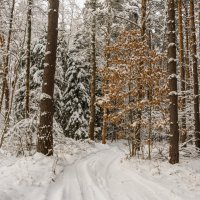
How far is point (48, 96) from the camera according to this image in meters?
12.4

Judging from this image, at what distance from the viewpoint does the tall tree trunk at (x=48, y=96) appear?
40.3ft

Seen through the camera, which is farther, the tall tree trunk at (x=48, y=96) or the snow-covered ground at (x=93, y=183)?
the tall tree trunk at (x=48, y=96)

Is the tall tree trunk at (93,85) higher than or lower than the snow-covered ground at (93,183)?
higher

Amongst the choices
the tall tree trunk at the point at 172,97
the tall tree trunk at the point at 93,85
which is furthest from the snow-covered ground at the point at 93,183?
the tall tree trunk at the point at 93,85

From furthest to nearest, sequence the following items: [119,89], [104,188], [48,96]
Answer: [119,89], [48,96], [104,188]

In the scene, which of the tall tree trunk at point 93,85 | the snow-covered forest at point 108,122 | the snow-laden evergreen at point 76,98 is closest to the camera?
the snow-covered forest at point 108,122

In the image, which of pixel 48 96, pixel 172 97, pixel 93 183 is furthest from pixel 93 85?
pixel 93 183

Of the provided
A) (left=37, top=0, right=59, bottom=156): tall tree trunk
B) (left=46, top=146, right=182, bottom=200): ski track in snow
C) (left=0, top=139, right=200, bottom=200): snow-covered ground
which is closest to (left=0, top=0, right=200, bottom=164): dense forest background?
(left=37, top=0, right=59, bottom=156): tall tree trunk

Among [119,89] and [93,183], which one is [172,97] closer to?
[119,89]

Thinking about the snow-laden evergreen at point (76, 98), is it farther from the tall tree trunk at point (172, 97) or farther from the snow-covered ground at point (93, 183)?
the snow-covered ground at point (93, 183)

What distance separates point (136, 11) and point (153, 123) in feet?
73.4

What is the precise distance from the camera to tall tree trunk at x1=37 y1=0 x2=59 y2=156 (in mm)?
12297

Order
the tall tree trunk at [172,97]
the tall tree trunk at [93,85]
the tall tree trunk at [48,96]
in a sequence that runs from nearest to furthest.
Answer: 1. the tall tree trunk at [48,96]
2. the tall tree trunk at [172,97]
3. the tall tree trunk at [93,85]

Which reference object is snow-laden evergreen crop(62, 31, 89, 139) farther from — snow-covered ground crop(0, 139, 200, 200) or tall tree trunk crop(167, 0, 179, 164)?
snow-covered ground crop(0, 139, 200, 200)
